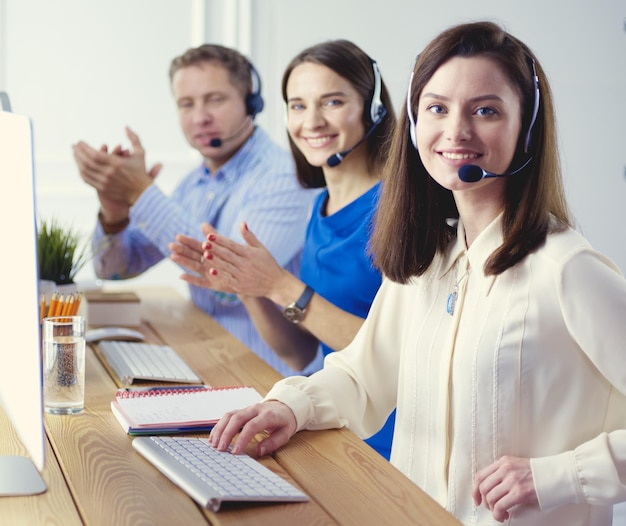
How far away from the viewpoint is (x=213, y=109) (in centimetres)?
242

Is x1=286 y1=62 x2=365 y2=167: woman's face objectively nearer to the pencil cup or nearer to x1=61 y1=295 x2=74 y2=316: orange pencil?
x1=61 y1=295 x2=74 y2=316: orange pencil

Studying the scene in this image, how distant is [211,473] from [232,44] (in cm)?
307

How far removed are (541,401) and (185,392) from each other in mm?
559

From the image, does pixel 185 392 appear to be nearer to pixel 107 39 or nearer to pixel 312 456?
pixel 312 456

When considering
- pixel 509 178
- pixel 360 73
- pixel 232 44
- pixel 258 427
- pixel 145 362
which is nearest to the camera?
pixel 258 427

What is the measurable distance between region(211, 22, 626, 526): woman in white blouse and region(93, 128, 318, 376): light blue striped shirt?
89cm

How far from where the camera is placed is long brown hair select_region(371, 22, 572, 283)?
3.90 feet

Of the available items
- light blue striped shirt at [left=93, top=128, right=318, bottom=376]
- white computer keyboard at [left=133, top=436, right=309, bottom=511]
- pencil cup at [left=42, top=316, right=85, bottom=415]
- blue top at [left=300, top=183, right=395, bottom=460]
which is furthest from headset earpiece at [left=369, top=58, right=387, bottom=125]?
white computer keyboard at [left=133, top=436, right=309, bottom=511]

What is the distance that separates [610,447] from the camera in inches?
42.6

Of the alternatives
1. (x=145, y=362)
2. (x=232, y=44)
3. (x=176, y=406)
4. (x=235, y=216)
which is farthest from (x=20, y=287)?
(x=232, y=44)

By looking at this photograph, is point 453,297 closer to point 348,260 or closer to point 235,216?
point 348,260

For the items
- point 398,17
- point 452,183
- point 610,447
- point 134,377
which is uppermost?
point 398,17

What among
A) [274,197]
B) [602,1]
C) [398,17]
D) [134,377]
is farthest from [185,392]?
[602,1]

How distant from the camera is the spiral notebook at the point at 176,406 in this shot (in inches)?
46.4
